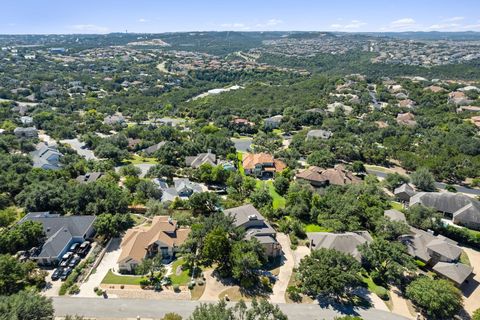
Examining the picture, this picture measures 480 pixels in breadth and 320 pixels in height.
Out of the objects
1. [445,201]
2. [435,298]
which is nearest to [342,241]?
[435,298]

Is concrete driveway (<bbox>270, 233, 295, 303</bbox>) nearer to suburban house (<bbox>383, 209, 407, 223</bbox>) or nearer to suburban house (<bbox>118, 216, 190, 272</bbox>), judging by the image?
suburban house (<bbox>118, 216, 190, 272</bbox>)

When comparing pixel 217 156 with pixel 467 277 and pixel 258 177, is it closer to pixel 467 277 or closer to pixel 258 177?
pixel 258 177

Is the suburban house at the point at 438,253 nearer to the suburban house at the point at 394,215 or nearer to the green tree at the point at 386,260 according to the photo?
the suburban house at the point at 394,215

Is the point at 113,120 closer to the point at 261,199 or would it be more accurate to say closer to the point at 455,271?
the point at 261,199

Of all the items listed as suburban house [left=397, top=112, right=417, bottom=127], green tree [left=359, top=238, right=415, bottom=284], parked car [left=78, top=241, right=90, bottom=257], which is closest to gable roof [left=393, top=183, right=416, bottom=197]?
green tree [left=359, top=238, right=415, bottom=284]

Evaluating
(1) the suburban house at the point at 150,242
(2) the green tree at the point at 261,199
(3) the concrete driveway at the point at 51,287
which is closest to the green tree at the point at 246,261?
(1) the suburban house at the point at 150,242

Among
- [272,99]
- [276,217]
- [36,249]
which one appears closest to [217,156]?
[276,217]
